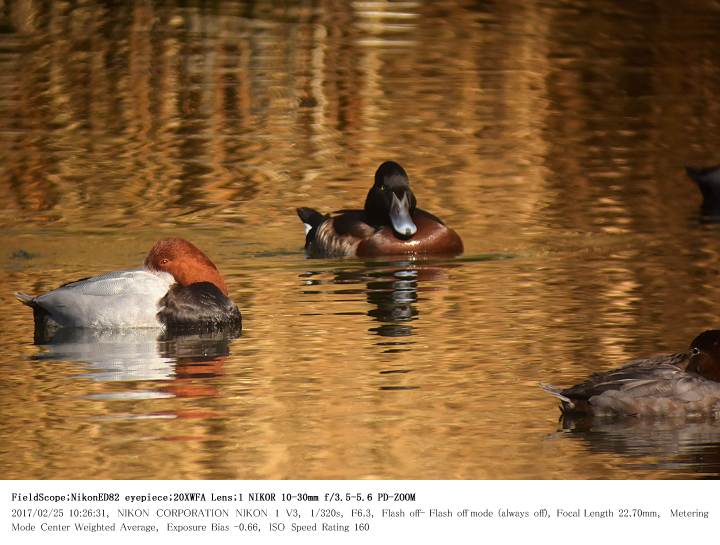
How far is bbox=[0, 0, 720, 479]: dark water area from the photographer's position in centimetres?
879

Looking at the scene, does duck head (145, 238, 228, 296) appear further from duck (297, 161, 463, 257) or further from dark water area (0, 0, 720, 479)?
duck (297, 161, 463, 257)

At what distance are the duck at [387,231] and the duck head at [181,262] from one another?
2787 mm

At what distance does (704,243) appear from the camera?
14.5m

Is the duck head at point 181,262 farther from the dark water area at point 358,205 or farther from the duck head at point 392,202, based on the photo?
the duck head at point 392,202

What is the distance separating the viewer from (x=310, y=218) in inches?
590

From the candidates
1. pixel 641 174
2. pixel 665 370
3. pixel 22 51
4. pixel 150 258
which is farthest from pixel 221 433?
pixel 22 51

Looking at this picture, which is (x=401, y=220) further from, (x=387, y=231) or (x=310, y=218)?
(x=310, y=218)

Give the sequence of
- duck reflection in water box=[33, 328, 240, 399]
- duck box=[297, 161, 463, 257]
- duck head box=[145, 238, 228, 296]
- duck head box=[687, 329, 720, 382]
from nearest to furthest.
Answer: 1. duck head box=[687, 329, 720, 382]
2. duck reflection in water box=[33, 328, 240, 399]
3. duck head box=[145, 238, 228, 296]
4. duck box=[297, 161, 463, 257]

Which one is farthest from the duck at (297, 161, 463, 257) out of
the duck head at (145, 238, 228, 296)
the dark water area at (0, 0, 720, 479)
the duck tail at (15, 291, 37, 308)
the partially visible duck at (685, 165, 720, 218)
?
the duck tail at (15, 291, 37, 308)

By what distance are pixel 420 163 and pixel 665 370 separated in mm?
8833

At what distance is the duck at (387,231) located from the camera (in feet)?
→ 46.9

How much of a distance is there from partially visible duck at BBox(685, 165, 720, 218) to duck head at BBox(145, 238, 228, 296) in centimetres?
587
